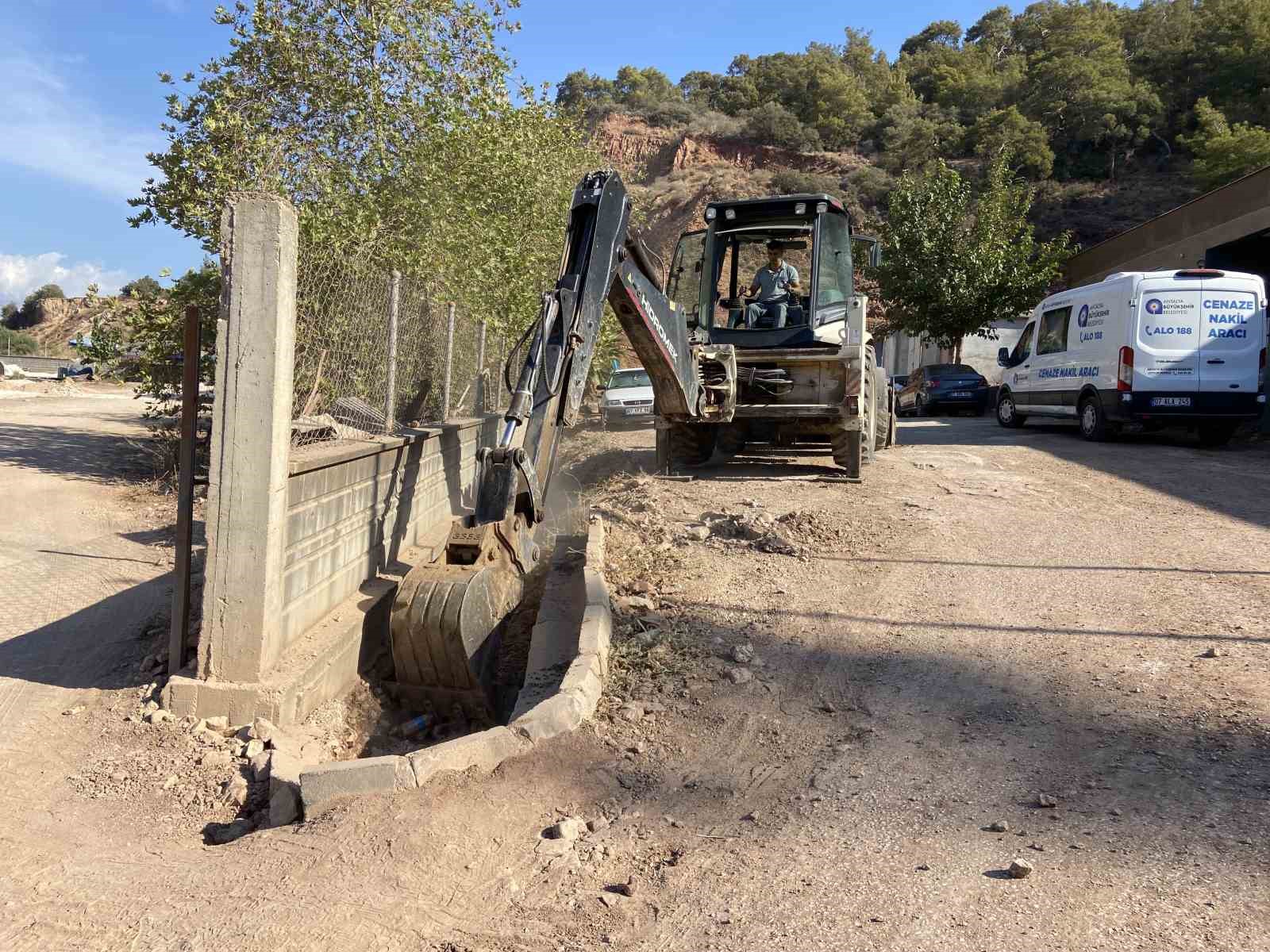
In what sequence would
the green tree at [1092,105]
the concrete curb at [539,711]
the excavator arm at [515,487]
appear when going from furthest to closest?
the green tree at [1092,105], the excavator arm at [515,487], the concrete curb at [539,711]

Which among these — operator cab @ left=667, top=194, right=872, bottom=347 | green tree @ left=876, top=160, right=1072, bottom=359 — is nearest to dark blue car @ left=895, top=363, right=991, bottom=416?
green tree @ left=876, top=160, right=1072, bottom=359

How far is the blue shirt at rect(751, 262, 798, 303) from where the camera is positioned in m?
10.1

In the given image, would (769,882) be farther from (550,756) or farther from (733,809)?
(550,756)

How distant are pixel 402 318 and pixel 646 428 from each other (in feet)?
35.1

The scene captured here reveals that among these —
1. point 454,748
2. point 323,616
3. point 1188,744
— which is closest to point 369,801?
point 454,748

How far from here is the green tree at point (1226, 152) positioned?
36041 millimetres

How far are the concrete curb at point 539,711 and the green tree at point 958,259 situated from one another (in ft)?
75.0

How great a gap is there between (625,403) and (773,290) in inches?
343

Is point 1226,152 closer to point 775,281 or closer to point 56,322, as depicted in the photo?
point 775,281

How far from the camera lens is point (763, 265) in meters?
10.4

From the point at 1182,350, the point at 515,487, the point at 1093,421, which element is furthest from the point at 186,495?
the point at 1093,421

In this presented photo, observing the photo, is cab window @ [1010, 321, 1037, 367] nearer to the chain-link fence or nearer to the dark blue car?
the dark blue car

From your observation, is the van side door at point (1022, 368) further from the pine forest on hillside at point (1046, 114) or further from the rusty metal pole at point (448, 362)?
the pine forest on hillside at point (1046, 114)

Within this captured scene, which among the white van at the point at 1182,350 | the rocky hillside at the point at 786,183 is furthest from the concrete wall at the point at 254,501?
the rocky hillside at the point at 786,183
